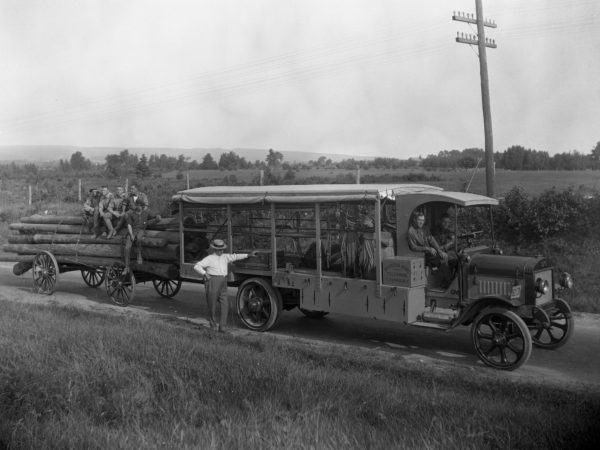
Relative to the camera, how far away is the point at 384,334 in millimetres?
10562

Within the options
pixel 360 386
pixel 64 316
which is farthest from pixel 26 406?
pixel 64 316

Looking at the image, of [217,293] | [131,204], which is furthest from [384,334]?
[131,204]

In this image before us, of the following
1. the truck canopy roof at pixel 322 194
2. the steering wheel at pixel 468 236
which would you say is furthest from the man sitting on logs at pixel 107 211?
the steering wheel at pixel 468 236

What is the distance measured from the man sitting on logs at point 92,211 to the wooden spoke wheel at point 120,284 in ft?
3.42

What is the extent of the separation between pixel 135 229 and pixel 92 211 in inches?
54.9

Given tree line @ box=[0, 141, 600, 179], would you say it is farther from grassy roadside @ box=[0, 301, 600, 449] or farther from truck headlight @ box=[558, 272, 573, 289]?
grassy roadside @ box=[0, 301, 600, 449]

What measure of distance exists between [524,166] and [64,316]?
16007mm

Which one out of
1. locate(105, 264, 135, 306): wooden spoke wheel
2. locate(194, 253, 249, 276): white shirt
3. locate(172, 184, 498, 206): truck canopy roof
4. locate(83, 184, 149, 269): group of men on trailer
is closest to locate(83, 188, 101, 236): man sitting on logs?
locate(83, 184, 149, 269): group of men on trailer

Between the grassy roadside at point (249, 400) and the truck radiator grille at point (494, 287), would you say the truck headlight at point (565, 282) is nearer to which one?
the truck radiator grille at point (494, 287)

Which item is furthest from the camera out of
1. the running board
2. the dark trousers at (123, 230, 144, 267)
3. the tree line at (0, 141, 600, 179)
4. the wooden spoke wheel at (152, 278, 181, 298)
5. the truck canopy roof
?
the tree line at (0, 141, 600, 179)

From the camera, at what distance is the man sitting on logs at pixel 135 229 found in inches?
509

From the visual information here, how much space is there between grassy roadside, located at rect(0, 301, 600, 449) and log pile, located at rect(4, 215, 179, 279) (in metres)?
3.67

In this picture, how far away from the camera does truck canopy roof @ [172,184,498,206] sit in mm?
9281

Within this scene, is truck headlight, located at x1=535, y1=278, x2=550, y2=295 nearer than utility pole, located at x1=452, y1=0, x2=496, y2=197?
Yes
